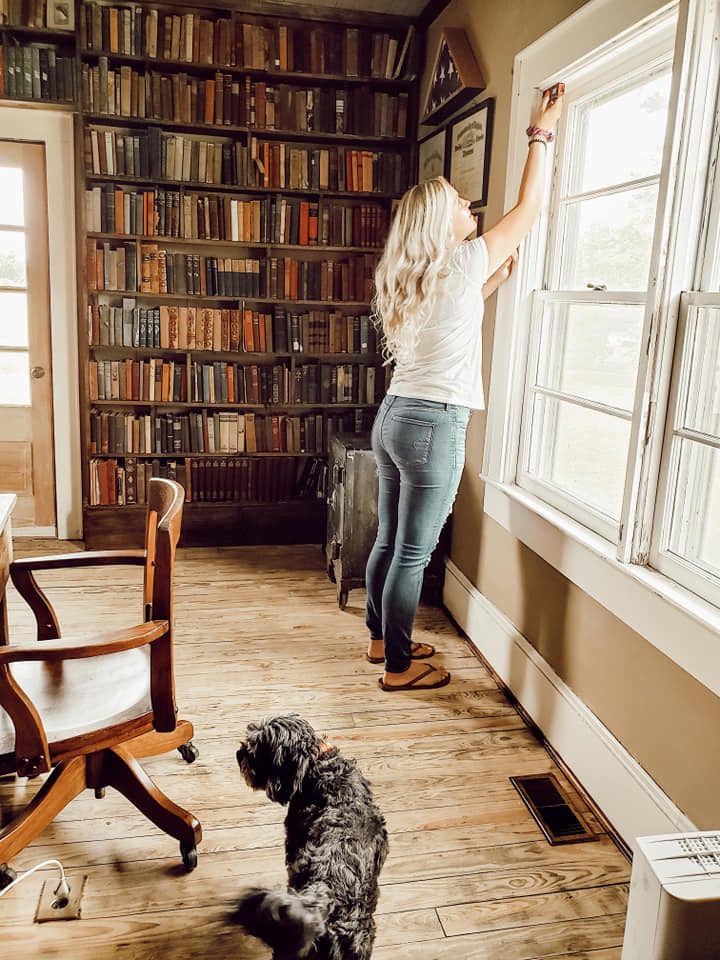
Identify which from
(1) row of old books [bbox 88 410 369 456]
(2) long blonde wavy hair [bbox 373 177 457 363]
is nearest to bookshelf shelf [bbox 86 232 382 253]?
(1) row of old books [bbox 88 410 369 456]

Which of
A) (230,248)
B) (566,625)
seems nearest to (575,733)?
(566,625)

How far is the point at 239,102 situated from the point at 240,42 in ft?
0.88

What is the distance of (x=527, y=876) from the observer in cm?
184

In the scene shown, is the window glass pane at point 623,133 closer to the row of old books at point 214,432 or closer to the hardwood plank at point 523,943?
the hardwood plank at point 523,943

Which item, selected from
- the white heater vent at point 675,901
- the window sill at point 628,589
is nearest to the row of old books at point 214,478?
the window sill at point 628,589

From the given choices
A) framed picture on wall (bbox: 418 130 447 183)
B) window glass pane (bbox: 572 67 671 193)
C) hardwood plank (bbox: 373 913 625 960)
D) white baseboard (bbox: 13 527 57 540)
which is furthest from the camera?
white baseboard (bbox: 13 527 57 540)

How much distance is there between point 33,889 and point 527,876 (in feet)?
3.81

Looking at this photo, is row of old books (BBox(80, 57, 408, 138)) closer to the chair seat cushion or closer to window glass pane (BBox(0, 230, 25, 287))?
window glass pane (BBox(0, 230, 25, 287))

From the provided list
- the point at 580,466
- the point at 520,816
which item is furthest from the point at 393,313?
the point at 520,816

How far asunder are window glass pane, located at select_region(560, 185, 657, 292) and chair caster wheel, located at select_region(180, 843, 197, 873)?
72.4 inches

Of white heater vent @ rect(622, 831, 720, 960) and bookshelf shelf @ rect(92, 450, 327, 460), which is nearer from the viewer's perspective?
white heater vent @ rect(622, 831, 720, 960)

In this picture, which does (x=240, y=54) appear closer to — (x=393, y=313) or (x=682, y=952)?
(x=393, y=313)

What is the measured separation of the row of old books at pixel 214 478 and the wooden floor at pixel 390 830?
1074 millimetres

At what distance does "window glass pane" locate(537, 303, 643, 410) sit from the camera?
84.0 inches
